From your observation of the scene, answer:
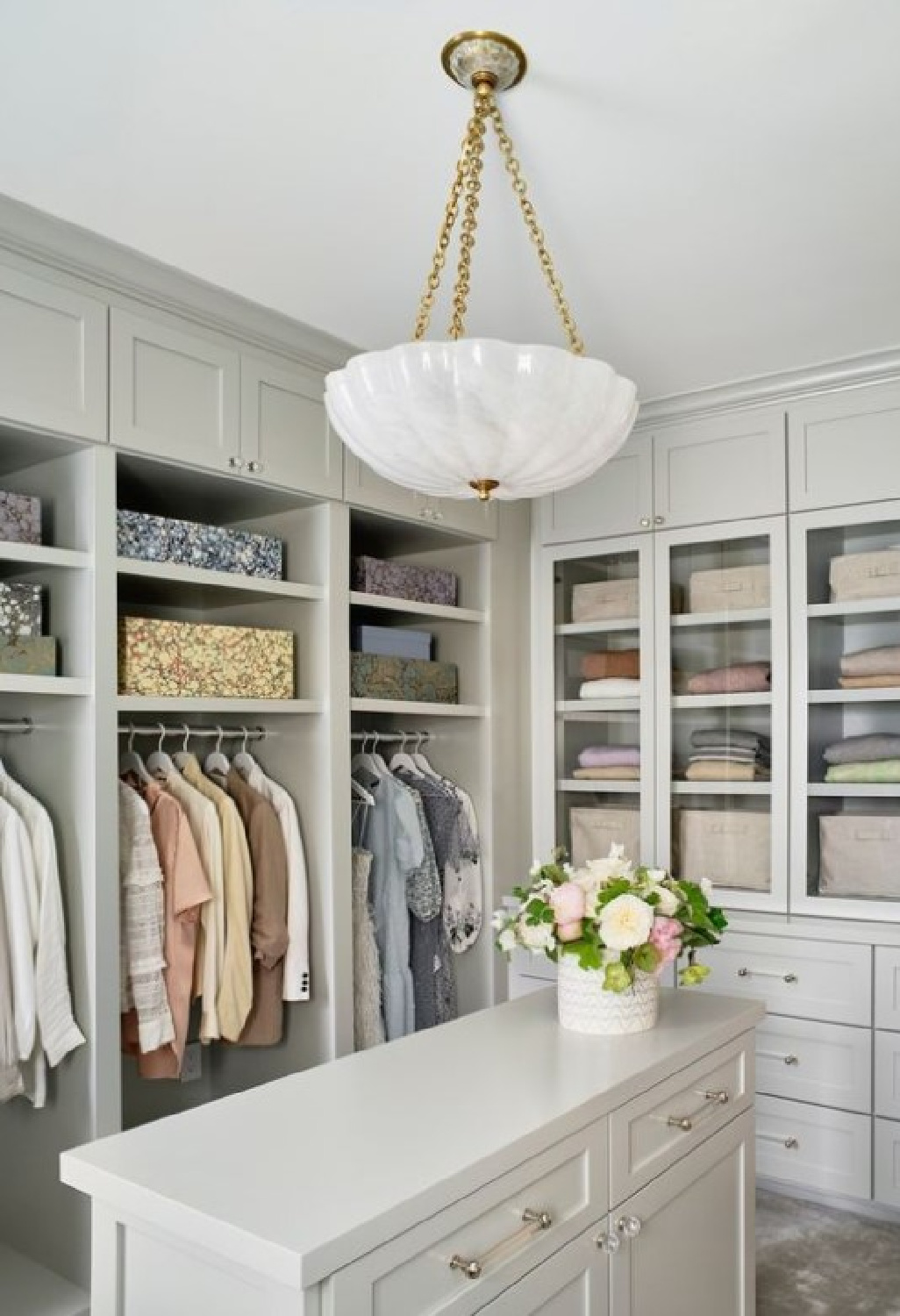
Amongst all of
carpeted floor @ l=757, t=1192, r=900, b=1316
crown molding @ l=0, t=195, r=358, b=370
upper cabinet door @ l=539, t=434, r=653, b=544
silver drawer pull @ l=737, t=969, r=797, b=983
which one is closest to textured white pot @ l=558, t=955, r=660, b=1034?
carpeted floor @ l=757, t=1192, r=900, b=1316

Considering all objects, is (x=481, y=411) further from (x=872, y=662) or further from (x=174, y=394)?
(x=872, y=662)

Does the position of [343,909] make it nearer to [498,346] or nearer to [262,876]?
[262,876]

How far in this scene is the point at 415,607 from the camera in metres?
3.64

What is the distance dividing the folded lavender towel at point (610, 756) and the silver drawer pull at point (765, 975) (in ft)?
2.57

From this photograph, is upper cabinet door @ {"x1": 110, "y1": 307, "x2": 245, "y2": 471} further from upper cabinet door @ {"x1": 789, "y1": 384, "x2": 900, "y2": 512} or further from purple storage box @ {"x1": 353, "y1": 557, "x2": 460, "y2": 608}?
upper cabinet door @ {"x1": 789, "y1": 384, "x2": 900, "y2": 512}

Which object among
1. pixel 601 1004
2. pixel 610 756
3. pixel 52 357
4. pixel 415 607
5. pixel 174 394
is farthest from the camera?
pixel 610 756

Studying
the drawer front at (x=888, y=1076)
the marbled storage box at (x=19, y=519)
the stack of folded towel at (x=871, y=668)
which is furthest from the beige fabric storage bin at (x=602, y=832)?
the marbled storage box at (x=19, y=519)

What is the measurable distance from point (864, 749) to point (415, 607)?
153 cm

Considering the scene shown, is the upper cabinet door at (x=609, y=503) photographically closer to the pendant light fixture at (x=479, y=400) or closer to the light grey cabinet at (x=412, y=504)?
the light grey cabinet at (x=412, y=504)

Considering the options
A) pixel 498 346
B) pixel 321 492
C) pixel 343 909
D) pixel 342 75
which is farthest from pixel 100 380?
pixel 343 909

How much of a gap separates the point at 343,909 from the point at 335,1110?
1.48 metres

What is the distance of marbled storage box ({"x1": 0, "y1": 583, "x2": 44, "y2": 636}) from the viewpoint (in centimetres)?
254

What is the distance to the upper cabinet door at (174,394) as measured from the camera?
8.79 feet

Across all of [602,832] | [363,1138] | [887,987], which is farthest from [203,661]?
[887,987]
